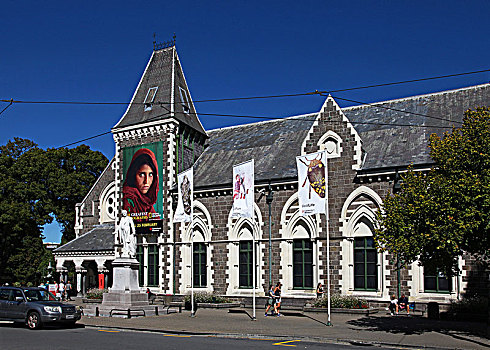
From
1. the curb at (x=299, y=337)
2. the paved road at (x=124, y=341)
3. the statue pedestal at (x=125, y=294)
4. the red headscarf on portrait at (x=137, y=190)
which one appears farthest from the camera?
the red headscarf on portrait at (x=137, y=190)

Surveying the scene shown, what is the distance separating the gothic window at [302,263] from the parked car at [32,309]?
14.1 metres

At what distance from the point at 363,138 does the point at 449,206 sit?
50.2 ft

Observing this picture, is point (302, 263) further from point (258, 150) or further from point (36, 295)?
point (36, 295)

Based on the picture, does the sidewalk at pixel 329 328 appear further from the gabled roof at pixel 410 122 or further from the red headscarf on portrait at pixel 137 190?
the red headscarf on portrait at pixel 137 190

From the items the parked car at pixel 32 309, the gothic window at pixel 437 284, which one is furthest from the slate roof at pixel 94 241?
the gothic window at pixel 437 284

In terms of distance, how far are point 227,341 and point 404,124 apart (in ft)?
64.4

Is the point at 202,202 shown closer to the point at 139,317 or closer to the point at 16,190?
the point at 139,317

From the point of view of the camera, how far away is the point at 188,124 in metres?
38.9

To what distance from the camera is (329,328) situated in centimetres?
2077

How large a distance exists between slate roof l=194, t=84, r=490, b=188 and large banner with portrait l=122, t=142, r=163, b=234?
9.53 ft

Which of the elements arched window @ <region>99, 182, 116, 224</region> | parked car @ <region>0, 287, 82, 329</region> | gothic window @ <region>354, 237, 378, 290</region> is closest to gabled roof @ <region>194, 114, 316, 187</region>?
gothic window @ <region>354, 237, 378, 290</region>

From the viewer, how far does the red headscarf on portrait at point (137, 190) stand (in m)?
37.4

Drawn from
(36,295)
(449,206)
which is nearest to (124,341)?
(36,295)

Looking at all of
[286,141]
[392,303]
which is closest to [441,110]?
[286,141]
